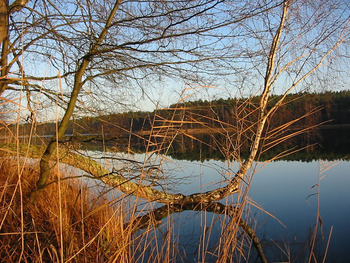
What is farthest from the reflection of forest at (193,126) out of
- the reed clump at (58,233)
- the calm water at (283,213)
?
the reed clump at (58,233)

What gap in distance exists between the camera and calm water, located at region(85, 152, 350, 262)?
2.24 metres

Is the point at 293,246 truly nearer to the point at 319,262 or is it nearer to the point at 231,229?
the point at 319,262

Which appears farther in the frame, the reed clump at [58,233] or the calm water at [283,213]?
the calm water at [283,213]

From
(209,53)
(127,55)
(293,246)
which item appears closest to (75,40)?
(127,55)

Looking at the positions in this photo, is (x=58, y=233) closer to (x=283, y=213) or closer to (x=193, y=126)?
(x=193, y=126)

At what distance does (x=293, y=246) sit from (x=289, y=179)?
3.45m

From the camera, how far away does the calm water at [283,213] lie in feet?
7.34

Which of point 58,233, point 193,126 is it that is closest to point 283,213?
point 193,126

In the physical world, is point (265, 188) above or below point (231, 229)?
below

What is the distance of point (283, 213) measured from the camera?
388 cm

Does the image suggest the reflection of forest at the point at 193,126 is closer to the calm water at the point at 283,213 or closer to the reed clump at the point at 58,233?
the calm water at the point at 283,213

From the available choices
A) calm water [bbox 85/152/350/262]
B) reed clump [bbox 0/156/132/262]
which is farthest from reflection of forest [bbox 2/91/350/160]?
reed clump [bbox 0/156/132/262]

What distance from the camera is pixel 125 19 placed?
2.39m

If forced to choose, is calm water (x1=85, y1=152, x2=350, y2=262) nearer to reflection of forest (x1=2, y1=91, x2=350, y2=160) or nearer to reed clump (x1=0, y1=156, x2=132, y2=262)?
reflection of forest (x1=2, y1=91, x2=350, y2=160)
